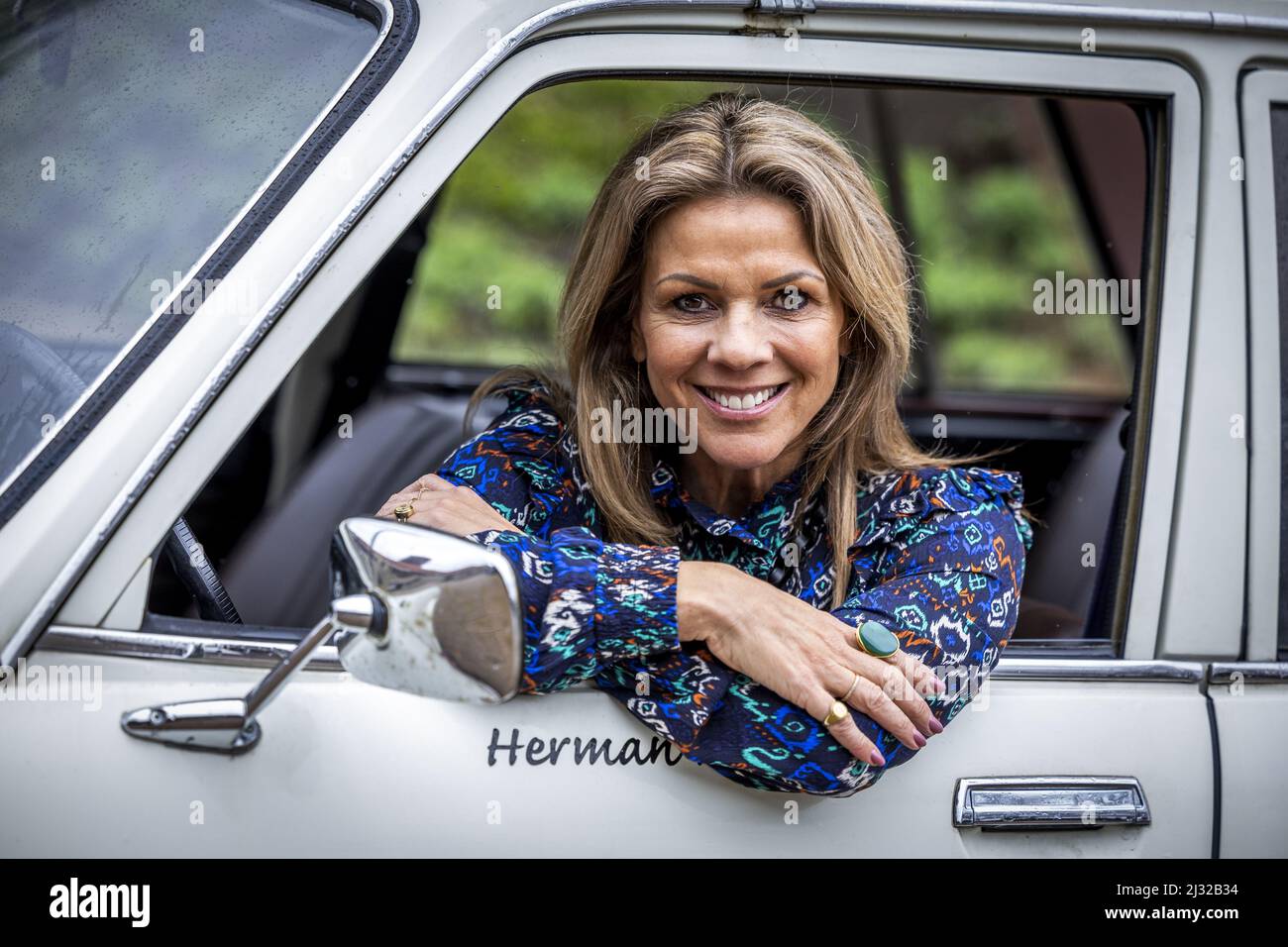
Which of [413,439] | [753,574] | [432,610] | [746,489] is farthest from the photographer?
[413,439]

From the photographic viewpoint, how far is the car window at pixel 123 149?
1.57 meters

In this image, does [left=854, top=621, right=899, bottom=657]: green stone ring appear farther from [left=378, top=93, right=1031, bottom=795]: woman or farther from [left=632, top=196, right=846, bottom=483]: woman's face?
[left=632, top=196, right=846, bottom=483]: woman's face

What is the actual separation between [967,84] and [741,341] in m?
0.48

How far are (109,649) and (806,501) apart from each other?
38.2 inches

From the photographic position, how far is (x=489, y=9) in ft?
5.25

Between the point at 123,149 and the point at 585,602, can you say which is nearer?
the point at 585,602

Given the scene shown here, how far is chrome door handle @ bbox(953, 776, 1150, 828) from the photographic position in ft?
5.28

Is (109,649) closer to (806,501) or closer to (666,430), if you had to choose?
(666,430)

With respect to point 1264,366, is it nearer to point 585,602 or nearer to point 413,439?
point 585,602

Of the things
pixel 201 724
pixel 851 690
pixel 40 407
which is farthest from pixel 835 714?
pixel 40 407

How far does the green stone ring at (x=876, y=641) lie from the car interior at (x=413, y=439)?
632 mm

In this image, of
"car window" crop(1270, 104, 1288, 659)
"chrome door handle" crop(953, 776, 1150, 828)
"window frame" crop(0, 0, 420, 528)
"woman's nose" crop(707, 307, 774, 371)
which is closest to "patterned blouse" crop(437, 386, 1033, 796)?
"chrome door handle" crop(953, 776, 1150, 828)

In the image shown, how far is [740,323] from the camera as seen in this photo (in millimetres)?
1738
